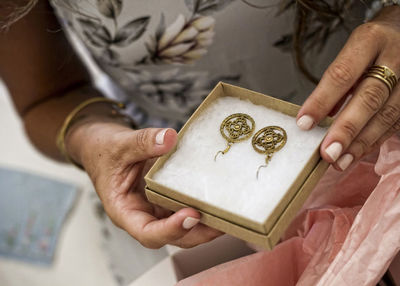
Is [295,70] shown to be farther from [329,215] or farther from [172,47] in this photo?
[329,215]

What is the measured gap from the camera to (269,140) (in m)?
0.59

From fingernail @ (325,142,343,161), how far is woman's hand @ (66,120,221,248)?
0.52 ft

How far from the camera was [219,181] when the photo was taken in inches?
22.2

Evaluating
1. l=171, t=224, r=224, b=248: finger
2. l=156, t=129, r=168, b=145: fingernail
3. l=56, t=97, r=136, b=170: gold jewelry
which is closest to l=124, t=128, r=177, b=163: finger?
l=156, t=129, r=168, b=145: fingernail

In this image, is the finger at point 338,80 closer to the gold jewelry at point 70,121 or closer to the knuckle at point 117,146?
the knuckle at point 117,146

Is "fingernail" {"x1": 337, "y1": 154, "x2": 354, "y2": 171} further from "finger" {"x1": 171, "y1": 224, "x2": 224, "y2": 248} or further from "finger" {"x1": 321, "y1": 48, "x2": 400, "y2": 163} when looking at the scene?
"finger" {"x1": 171, "y1": 224, "x2": 224, "y2": 248}

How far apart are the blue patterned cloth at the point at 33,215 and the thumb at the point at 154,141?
2.96 feet

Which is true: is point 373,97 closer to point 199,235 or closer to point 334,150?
point 334,150

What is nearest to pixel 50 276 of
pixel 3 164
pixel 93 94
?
pixel 3 164

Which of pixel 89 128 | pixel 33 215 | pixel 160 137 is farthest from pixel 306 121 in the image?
pixel 33 215

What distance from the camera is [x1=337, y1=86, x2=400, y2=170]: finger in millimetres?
587

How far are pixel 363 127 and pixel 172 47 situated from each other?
356 millimetres

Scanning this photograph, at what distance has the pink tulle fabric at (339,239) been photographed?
0.52 meters

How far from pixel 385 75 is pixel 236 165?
0.68 feet
